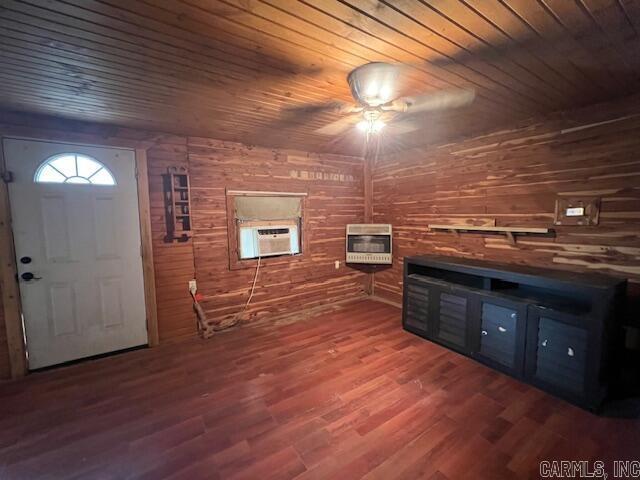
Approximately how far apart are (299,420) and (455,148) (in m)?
3.49

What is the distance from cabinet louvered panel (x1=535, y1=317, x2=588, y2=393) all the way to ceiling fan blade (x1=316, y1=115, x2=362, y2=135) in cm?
241

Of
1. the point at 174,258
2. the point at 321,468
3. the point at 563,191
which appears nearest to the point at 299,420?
the point at 321,468

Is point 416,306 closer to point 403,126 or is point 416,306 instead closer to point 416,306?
point 416,306

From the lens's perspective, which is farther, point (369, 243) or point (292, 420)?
point (369, 243)

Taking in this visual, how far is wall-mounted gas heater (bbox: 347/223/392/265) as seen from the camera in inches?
174

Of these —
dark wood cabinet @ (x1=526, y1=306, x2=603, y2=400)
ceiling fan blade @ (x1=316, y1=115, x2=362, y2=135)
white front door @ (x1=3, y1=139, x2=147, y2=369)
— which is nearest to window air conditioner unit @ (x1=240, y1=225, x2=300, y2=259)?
white front door @ (x1=3, y1=139, x2=147, y2=369)

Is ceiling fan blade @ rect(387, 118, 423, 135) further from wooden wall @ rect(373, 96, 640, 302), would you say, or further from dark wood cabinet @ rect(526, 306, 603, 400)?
dark wood cabinet @ rect(526, 306, 603, 400)

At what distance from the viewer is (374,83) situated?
1.91 m

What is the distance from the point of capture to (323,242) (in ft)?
14.6

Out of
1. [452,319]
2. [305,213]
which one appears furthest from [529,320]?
[305,213]

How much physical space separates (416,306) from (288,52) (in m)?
2.89

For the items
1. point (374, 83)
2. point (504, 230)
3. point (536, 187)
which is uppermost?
point (374, 83)

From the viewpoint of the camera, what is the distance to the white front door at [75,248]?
8.54ft

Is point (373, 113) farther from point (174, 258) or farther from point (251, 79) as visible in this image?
point (174, 258)
